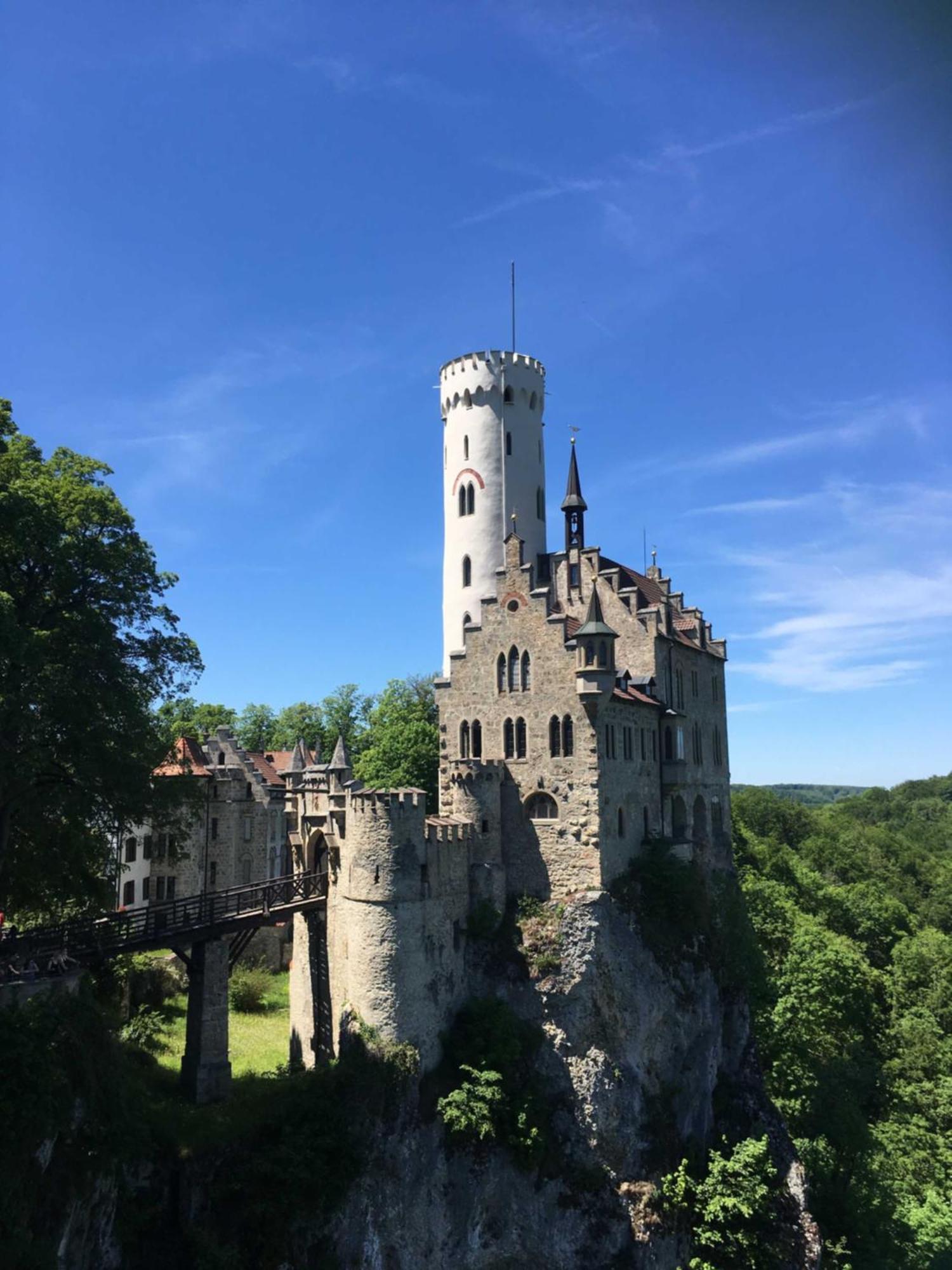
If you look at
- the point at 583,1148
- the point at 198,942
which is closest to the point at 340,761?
the point at 198,942

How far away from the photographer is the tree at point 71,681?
27.2 m

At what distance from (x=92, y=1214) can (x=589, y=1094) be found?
1924cm

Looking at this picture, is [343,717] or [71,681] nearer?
[71,681]

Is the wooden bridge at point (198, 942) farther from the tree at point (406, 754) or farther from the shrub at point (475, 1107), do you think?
the tree at point (406, 754)

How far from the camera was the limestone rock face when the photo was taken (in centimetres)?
3111

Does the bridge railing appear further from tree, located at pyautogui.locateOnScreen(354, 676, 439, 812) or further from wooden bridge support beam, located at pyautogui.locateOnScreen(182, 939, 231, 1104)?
tree, located at pyautogui.locateOnScreen(354, 676, 439, 812)

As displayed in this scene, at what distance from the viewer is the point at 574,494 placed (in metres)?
50.7

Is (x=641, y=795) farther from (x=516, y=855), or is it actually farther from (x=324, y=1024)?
(x=324, y=1024)

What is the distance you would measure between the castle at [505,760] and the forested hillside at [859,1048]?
10905 mm

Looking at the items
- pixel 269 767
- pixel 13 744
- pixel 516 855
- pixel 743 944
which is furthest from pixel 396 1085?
pixel 269 767

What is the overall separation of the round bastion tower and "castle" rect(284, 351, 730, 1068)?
10 cm

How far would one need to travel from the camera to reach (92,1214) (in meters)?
24.1

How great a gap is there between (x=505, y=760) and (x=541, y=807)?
2.80 meters

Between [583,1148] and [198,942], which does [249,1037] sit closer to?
[198,942]
